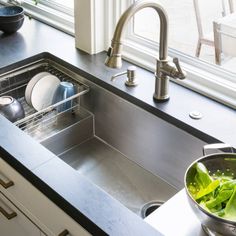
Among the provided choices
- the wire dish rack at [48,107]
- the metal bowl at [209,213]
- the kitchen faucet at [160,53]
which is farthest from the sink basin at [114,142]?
the metal bowl at [209,213]

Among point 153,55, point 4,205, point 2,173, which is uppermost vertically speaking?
point 153,55

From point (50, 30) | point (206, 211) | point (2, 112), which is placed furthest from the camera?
point (50, 30)

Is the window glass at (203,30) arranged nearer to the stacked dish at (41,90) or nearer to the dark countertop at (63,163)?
the dark countertop at (63,163)

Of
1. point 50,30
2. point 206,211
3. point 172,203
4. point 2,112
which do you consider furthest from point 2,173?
point 50,30

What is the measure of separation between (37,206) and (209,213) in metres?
0.51

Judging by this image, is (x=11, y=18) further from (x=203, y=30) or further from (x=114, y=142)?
(x=203, y=30)

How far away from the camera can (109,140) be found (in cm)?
164

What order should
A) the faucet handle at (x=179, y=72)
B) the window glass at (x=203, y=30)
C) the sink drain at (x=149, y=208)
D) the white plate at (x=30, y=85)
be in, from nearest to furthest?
the faucet handle at (x=179, y=72), the sink drain at (x=149, y=208), the window glass at (x=203, y=30), the white plate at (x=30, y=85)

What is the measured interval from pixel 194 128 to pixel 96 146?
0.47 meters

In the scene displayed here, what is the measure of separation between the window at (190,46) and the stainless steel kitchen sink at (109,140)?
20 centimetres

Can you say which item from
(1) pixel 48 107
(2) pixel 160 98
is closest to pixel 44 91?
(1) pixel 48 107

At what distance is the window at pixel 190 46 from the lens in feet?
4.78

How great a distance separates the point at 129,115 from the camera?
1.51m

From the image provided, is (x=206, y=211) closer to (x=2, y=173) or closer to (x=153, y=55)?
(x=2, y=173)
